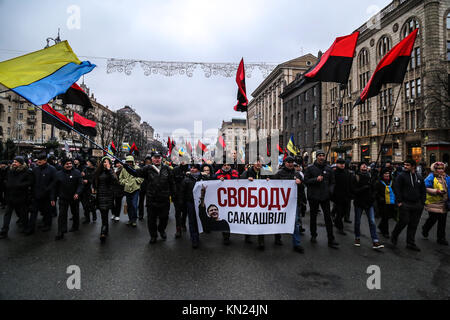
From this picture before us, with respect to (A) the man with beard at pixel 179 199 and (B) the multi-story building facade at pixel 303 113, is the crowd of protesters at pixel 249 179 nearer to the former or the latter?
(A) the man with beard at pixel 179 199

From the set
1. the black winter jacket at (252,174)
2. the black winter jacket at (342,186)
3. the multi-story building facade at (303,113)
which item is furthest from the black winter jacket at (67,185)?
the multi-story building facade at (303,113)

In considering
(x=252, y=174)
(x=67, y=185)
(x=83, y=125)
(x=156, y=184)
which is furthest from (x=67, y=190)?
(x=83, y=125)

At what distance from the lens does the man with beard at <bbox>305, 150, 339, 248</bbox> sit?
5.59m

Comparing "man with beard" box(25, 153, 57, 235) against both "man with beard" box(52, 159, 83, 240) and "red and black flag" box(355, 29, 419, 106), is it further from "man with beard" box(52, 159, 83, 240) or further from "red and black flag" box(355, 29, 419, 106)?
"red and black flag" box(355, 29, 419, 106)

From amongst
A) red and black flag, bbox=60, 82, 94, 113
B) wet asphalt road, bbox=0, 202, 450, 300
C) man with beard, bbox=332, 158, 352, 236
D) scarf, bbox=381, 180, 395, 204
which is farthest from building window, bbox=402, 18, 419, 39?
red and black flag, bbox=60, 82, 94, 113

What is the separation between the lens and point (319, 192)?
19.1 feet

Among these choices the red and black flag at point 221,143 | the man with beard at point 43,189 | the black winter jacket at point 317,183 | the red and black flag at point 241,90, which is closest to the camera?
the black winter jacket at point 317,183

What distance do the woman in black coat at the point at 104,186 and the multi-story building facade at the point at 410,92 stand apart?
16865 millimetres

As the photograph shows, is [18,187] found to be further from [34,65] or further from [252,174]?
[252,174]

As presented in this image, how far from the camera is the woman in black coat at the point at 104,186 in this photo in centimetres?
601

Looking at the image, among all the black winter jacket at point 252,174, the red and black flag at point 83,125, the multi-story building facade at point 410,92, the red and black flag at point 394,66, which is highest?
the multi-story building facade at point 410,92

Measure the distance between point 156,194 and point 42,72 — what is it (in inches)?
128
